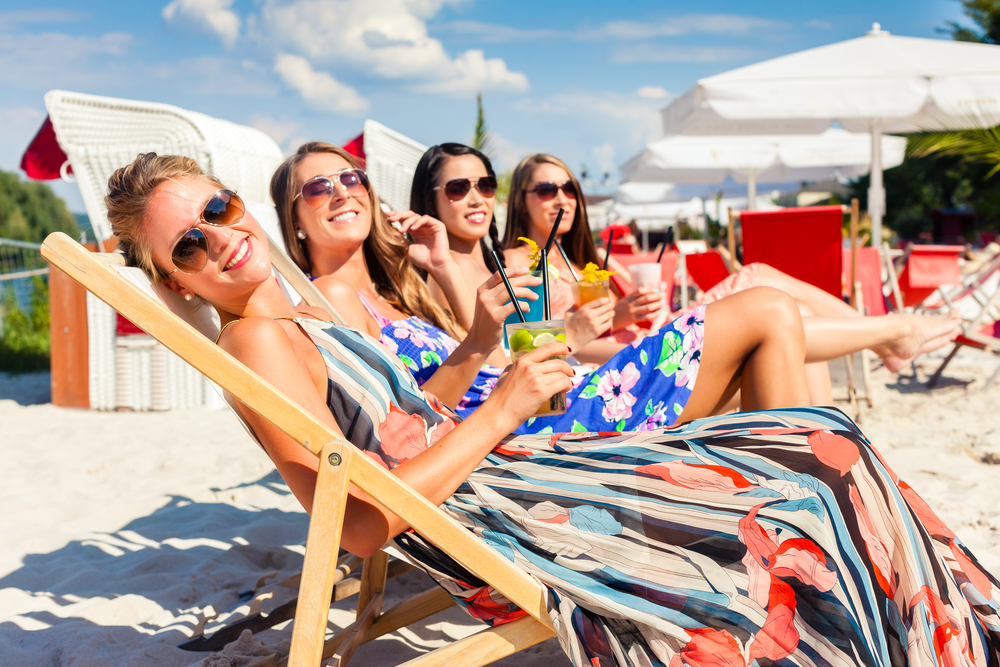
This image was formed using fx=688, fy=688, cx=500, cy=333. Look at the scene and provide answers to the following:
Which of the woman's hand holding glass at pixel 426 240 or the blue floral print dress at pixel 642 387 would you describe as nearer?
the blue floral print dress at pixel 642 387

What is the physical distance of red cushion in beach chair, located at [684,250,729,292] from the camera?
5656 mm

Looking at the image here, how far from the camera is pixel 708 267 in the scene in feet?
18.9

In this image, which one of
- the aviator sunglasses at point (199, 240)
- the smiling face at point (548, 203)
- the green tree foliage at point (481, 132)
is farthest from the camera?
the green tree foliage at point (481, 132)

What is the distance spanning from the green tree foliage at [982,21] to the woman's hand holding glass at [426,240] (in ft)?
87.3

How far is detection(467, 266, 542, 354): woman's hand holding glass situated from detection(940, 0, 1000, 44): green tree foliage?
27.1 meters

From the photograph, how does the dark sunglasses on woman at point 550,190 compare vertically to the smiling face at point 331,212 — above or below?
above

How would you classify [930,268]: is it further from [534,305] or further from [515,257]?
[534,305]

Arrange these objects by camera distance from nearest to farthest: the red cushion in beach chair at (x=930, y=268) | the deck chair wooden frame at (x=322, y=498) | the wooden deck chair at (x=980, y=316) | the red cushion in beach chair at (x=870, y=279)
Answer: the deck chair wooden frame at (x=322, y=498) < the wooden deck chair at (x=980, y=316) < the red cushion in beach chair at (x=870, y=279) < the red cushion in beach chair at (x=930, y=268)

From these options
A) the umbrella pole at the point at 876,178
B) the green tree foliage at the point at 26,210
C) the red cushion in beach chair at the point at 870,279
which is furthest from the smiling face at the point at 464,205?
the green tree foliage at the point at 26,210

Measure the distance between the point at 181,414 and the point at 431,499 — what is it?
4834 mm

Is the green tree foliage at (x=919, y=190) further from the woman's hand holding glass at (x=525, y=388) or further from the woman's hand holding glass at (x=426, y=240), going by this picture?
the woman's hand holding glass at (x=525, y=388)

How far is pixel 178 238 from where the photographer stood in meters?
1.61

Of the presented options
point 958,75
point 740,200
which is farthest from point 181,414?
point 740,200

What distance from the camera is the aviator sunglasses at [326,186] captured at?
7.82ft
